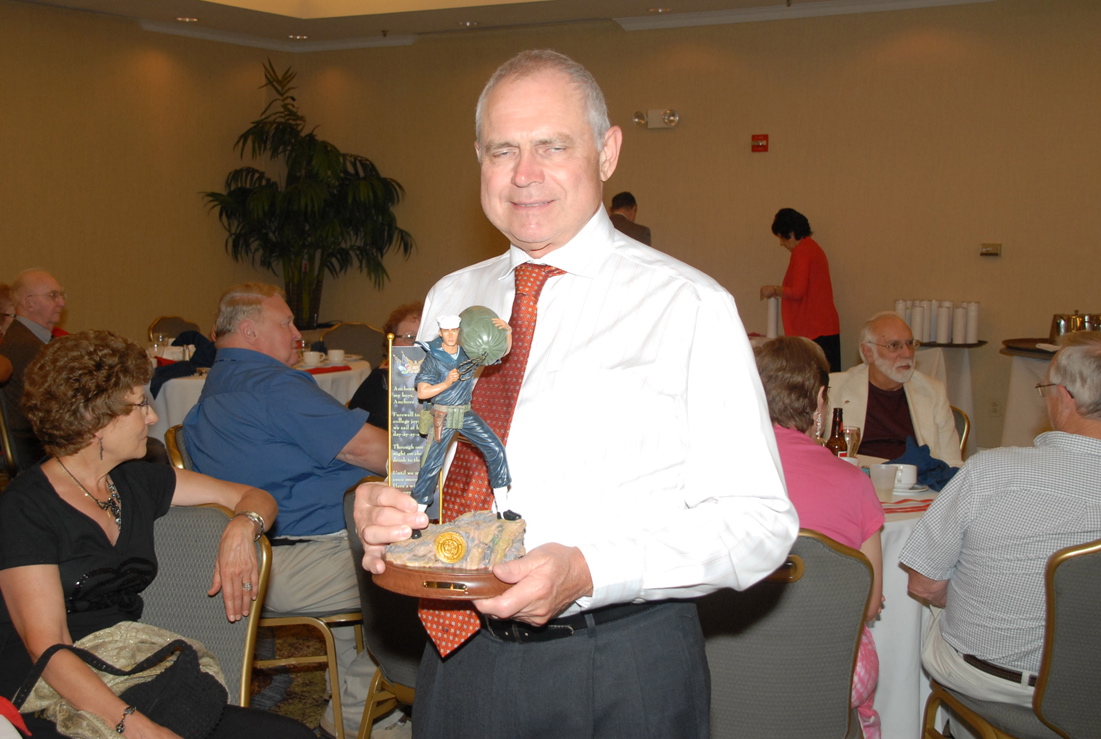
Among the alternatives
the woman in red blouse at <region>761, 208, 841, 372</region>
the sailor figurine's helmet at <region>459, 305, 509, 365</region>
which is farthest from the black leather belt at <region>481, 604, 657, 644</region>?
the woman in red blouse at <region>761, 208, 841, 372</region>

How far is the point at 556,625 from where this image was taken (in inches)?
48.0

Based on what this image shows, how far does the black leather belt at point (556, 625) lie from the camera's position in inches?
48.0

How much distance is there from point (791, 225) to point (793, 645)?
5.82 metres

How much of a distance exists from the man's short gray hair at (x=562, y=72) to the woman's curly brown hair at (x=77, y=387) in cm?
136

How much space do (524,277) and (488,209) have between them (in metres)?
0.11

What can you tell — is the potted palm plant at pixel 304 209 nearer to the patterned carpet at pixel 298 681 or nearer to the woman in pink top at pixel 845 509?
the patterned carpet at pixel 298 681

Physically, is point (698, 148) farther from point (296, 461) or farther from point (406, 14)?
point (296, 461)

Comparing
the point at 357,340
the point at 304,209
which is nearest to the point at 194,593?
the point at 357,340

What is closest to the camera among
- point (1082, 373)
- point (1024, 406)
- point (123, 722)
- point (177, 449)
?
point (123, 722)

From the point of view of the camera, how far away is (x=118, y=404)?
2.22 metres

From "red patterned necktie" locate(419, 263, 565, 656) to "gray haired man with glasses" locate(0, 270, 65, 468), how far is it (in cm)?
363

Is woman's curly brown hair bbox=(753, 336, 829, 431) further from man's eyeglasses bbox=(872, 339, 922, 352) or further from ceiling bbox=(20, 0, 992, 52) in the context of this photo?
ceiling bbox=(20, 0, 992, 52)

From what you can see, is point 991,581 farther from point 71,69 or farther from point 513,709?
point 71,69

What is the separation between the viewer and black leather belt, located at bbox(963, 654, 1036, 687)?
232 cm
